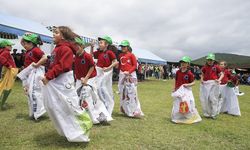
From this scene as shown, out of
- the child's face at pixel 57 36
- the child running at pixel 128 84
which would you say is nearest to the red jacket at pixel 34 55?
the child's face at pixel 57 36

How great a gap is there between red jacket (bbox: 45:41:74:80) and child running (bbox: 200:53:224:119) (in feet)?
17.5

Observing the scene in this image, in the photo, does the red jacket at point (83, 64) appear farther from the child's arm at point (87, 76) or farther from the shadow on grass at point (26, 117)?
the shadow on grass at point (26, 117)

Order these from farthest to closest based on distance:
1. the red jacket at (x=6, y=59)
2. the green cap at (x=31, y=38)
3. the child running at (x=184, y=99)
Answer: the red jacket at (x=6, y=59) < the child running at (x=184, y=99) < the green cap at (x=31, y=38)

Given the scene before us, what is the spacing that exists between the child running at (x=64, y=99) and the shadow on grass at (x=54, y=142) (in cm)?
16

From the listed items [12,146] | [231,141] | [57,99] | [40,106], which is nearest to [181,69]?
[231,141]

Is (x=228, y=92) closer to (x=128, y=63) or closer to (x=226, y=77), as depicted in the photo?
(x=226, y=77)

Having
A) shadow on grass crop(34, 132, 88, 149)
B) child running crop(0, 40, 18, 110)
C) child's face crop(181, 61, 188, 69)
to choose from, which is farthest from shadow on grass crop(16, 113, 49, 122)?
child's face crop(181, 61, 188, 69)

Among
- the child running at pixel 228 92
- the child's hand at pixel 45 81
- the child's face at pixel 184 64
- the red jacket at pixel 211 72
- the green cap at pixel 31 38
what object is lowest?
the child running at pixel 228 92

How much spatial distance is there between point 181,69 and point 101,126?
278 cm

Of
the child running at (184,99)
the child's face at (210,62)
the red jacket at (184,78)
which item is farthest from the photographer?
the child's face at (210,62)

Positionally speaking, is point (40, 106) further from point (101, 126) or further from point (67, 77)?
point (67, 77)

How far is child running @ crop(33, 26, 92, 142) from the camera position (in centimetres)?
518

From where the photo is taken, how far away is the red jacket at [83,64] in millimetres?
6565

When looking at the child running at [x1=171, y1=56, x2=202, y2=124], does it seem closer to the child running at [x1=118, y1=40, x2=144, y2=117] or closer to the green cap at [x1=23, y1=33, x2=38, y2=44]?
the child running at [x1=118, y1=40, x2=144, y2=117]
